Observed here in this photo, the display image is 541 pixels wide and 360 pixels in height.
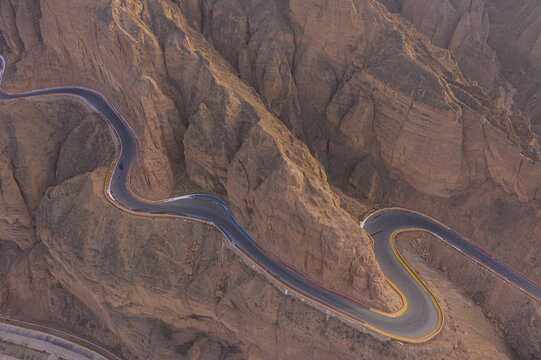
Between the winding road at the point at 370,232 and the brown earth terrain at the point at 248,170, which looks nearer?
the winding road at the point at 370,232

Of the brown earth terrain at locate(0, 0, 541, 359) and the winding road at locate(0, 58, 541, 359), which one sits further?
the brown earth terrain at locate(0, 0, 541, 359)

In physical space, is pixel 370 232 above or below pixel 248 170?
below

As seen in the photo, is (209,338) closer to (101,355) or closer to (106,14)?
(101,355)

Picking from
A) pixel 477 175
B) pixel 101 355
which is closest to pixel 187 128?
pixel 101 355
